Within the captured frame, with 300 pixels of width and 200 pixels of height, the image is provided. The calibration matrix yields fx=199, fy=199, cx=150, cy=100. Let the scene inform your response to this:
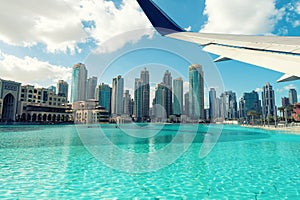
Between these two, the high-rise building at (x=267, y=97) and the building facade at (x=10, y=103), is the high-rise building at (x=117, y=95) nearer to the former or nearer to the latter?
the building facade at (x=10, y=103)

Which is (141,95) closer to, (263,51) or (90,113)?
(263,51)

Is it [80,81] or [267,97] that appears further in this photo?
[267,97]

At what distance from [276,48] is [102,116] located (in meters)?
69.3

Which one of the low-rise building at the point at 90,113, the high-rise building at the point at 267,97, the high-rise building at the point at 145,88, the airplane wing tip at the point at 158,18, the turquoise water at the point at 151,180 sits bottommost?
the turquoise water at the point at 151,180

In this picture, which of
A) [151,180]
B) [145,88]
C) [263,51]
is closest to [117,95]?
[145,88]

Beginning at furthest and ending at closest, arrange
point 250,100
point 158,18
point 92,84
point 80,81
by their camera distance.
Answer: point 250,100, point 80,81, point 92,84, point 158,18

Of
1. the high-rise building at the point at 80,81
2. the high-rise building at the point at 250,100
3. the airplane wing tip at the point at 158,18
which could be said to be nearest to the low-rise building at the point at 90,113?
the high-rise building at the point at 80,81

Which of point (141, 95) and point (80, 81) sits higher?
point (80, 81)

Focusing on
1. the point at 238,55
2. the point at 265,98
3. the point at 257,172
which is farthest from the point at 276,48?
the point at 265,98

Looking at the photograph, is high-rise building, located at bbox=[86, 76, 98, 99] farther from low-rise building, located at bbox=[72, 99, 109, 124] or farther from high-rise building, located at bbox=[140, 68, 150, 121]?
low-rise building, located at bbox=[72, 99, 109, 124]

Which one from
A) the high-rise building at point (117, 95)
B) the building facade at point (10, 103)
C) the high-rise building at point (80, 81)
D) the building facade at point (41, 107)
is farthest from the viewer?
the building facade at point (41, 107)

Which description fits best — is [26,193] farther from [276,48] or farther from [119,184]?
[276,48]

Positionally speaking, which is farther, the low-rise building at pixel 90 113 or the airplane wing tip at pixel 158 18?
the low-rise building at pixel 90 113

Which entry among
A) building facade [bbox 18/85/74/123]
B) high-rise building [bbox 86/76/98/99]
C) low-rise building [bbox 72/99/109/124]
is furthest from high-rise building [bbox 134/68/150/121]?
building facade [bbox 18/85/74/123]
